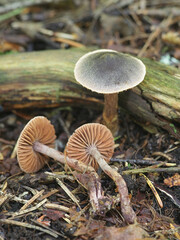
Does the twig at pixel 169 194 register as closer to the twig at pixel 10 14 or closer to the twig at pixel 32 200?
the twig at pixel 32 200

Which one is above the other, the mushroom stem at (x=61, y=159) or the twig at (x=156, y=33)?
the twig at (x=156, y=33)

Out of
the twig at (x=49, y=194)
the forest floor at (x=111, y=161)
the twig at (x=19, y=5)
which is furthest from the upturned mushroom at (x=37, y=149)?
the twig at (x=19, y=5)

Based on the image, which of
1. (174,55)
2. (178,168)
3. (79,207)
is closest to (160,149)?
(178,168)

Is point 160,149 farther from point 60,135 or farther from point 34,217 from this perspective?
point 34,217

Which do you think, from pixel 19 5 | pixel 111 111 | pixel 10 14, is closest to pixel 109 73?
pixel 111 111

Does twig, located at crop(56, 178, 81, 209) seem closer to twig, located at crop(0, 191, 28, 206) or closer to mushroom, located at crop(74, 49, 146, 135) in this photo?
twig, located at crop(0, 191, 28, 206)

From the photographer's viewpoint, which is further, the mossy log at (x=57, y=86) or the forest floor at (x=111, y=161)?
the mossy log at (x=57, y=86)
